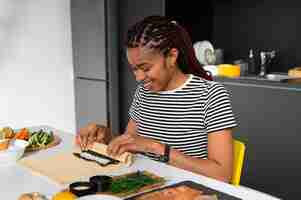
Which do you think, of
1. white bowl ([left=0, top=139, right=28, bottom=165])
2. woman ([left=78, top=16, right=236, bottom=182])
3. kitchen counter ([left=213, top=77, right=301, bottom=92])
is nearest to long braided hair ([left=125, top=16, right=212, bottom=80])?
woman ([left=78, top=16, right=236, bottom=182])

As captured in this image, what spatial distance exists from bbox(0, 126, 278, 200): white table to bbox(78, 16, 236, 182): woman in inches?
2.2

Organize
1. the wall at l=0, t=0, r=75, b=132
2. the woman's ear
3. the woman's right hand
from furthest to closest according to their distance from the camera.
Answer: the wall at l=0, t=0, r=75, b=132
the woman's right hand
the woman's ear

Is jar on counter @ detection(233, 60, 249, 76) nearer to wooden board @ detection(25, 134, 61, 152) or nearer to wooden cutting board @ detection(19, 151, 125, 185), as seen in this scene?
wooden board @ detection(25, 134, 61, 152)

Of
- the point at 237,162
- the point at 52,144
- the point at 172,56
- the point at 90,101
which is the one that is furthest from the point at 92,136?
A: the point at 90,101

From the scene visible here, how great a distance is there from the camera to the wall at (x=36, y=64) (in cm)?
346

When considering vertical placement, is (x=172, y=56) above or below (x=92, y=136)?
above

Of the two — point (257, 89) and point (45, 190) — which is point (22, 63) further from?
point (45, 190)

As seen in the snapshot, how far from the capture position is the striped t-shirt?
1.43 metres

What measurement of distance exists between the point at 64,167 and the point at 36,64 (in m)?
2.46

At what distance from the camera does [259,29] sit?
318 cm

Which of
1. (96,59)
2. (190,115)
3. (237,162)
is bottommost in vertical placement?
(237,162)

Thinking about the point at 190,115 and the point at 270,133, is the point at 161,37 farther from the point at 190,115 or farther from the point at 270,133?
the point at 270,133

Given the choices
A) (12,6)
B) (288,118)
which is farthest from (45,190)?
(12,6)

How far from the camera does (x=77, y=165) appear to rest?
135 centimetres
